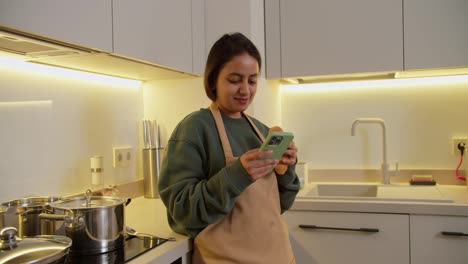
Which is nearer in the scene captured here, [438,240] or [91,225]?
[91,225]

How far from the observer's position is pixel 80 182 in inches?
57.4

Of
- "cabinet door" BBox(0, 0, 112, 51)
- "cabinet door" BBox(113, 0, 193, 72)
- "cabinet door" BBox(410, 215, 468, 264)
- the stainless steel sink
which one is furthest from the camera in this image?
the stainless steel sink

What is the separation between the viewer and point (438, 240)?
1479mm

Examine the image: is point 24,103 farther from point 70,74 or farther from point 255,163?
point 255,163

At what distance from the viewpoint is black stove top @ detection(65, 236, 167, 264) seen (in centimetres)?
93

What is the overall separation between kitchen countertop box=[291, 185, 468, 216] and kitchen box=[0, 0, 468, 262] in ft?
1.29

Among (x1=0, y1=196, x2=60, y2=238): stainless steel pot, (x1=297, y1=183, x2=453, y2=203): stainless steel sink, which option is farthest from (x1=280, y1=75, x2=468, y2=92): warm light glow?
(x1=0, y1=196, x2=60, y2=238): stainless steel pot

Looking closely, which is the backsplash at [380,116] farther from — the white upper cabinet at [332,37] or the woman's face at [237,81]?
the woman's face at [237,81]

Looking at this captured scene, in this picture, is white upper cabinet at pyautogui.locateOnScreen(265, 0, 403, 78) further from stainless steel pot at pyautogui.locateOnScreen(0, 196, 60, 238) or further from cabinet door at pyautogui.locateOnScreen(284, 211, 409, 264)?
Result: stainless steel pot at pyautogui.locateOnScreen(0, 196, 60, 238)

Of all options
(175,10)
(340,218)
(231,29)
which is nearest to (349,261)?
(340,218)

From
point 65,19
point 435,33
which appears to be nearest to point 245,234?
point 65,19

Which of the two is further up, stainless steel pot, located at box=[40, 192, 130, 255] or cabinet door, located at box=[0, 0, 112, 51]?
cabinet door, located at box=[0, 0, 112, 51]

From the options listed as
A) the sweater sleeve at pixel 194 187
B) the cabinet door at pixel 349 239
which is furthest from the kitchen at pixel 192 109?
the cabinet door at pixel 349 239

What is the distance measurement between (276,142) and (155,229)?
1.61 ft
